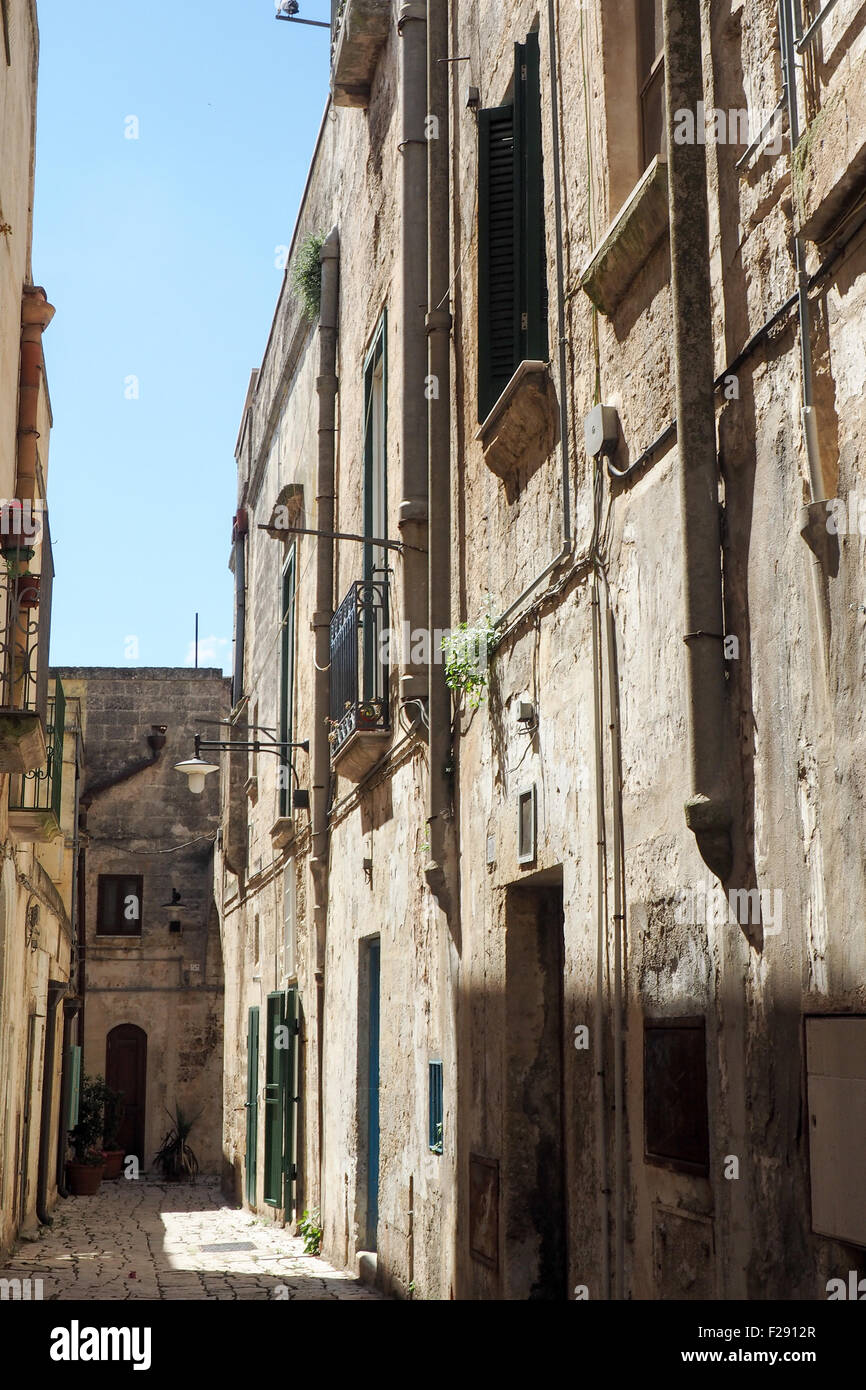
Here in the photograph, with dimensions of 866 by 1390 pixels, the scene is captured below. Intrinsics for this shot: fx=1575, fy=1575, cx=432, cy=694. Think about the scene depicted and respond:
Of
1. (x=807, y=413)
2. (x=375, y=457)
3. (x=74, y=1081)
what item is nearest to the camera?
(x=807, y=413)

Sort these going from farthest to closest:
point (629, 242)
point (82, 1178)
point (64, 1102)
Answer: point (82, 1178)
point (64, 1102)
point (629, 242)

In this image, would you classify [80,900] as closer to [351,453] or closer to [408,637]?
[351,453]

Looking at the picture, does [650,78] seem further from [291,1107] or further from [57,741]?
[291,1107]

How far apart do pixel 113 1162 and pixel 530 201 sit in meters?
19.6

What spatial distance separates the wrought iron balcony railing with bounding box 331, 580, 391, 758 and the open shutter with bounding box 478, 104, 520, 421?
2462 mm

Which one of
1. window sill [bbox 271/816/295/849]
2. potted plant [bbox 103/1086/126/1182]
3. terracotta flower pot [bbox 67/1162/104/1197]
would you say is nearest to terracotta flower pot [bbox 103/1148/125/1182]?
potted plant [bbox 103/1086/126/1182]

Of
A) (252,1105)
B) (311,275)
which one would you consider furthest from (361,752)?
(252,1105)

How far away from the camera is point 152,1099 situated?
81.7ft

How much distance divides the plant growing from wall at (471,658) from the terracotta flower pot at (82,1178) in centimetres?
1487

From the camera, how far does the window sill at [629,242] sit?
4723mm

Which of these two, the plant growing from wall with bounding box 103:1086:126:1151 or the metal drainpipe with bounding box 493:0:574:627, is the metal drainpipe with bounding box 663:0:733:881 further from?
the plant growing from wall with bounding box 103:1086:126:1151

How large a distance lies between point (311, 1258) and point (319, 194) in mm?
8761

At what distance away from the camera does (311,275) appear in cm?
1316

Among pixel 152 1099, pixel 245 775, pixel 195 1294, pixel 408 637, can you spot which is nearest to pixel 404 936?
pixel 408 637
